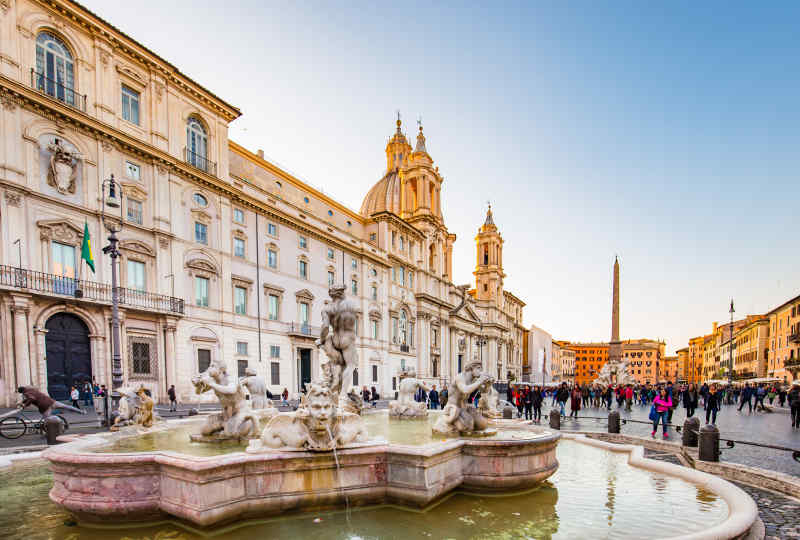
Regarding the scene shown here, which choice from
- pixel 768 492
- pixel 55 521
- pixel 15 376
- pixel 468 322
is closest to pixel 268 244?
pixel 15 376

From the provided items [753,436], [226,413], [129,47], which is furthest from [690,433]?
[129,47]

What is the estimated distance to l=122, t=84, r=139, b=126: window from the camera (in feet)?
69.5

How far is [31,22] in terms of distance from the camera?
17641 mm

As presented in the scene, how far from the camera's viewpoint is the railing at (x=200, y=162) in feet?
79.0

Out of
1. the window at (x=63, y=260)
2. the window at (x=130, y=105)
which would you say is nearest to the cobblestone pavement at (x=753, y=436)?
the window at (x=63, y=260)

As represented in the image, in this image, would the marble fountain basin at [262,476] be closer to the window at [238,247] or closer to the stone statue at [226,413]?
the stone statue at [226,413]

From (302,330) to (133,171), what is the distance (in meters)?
15.3

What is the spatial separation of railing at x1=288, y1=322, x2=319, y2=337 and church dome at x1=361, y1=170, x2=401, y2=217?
23194 millimetres

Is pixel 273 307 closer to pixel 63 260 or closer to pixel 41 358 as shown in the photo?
pixel 63 260

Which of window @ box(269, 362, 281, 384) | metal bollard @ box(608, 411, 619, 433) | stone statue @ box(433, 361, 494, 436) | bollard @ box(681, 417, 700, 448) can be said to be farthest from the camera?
window @ box(269, 362, 281, 384)

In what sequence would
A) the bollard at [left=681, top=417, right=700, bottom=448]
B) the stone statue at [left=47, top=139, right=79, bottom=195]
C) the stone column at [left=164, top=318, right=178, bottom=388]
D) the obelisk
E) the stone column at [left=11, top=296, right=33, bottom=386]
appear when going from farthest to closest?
the obelisk < the stone column at [left=164, top=318, right=178, bottom=388] < the stone statue at [left=47, top=139, right=79, bottom=195] < the stone column at [left=11, top=296, right=33, bottom=386] < the bollard at [left=681, top=417, right=700, bottom=448]

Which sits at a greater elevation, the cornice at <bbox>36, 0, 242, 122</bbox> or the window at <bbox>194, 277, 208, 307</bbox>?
the cornice at <bbox>36, 0, 242, 122</bbox>

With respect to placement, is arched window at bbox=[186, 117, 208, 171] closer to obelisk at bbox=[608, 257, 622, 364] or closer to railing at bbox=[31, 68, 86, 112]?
railing at bbox=[31, 68, 86, 112]

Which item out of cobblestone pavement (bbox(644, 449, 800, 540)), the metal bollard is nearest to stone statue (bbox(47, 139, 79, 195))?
→ the metal bollard
